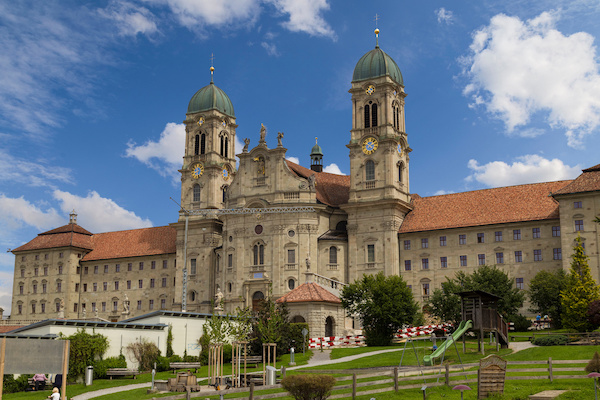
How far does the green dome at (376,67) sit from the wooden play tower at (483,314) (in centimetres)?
4198

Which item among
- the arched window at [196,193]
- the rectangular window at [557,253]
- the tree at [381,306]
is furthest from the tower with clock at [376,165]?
the arched window at [196,193]

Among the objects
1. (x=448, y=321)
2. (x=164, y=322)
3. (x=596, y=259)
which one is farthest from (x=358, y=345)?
(x=596, y=259)

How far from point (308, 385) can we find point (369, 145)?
57.5 meters

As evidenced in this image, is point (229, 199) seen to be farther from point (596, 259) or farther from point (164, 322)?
point (596, 259)

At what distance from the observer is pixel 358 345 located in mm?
62438

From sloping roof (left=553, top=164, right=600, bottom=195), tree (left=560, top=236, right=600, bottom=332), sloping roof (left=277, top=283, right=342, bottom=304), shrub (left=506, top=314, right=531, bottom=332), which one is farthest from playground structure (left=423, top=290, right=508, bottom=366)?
Answer: sloping roof (left=553, top=164, right=600, bottom=195)

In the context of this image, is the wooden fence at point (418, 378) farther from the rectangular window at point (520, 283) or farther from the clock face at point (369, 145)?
the clock face at point (369, 145)

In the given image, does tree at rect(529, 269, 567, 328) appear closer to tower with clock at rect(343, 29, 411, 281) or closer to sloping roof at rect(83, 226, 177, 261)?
tower with clock at rect(343, 29, 411, 281)

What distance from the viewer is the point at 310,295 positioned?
66250mm

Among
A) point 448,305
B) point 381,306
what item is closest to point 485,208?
point 448,305

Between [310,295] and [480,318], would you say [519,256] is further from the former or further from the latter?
[480,318]

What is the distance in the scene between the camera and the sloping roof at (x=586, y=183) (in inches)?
2694

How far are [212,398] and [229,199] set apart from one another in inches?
2122

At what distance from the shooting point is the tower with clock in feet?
261
